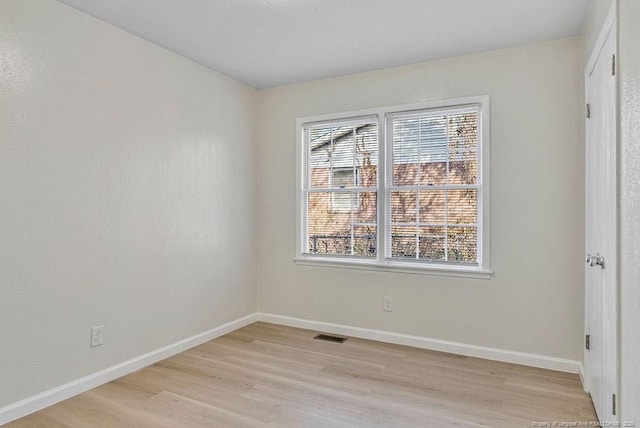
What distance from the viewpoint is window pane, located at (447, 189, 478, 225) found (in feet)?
11.0

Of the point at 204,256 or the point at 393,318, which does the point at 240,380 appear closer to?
the point at 204,256

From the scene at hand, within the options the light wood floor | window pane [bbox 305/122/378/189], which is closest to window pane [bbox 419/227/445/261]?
window pane [bbox 305/122/378/189]

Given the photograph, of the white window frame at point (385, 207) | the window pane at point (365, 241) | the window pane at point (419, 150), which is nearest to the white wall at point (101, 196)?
the white window frame at point (385, 207)

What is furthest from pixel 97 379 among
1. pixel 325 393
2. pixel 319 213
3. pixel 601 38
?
pixel 601 38

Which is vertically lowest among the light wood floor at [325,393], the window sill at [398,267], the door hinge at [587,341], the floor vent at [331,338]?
the light wood floor at [325,393]

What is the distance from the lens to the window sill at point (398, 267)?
3297mm

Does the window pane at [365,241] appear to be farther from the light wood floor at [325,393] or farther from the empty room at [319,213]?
the light wood floor at [325,393]

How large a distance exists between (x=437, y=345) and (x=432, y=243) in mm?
895

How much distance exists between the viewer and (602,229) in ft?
7.09

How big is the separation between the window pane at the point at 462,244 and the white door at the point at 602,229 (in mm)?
859

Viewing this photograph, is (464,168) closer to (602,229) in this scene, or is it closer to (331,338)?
(602,229)

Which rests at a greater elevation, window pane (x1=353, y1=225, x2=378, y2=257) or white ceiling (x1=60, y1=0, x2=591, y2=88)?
white ceiling (x1=60, y1=0, x2=591, y2=88)

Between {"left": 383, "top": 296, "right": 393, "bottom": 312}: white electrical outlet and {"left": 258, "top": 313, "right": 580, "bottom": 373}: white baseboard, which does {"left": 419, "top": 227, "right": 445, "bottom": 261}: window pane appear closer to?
{"left": 383, "top": 296, "right": 393, "bottom": 312}: white electrical outlet

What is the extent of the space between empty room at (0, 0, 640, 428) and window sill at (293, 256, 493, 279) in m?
0.02
